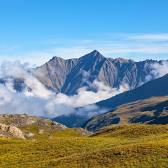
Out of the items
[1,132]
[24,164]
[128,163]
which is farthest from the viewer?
[1,132]

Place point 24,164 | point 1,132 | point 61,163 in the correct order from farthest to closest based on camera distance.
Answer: point 1,132 → point 24,164 → point 61,163

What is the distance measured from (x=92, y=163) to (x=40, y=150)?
73.8 feet

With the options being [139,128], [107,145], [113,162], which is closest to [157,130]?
[139,128]

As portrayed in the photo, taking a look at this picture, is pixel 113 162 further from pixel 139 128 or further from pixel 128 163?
pixel 139 128

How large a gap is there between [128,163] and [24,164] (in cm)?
2024

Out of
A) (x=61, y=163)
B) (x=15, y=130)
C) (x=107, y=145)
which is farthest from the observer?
(x=15, y=130)

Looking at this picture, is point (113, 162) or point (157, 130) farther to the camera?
point (157, 130)

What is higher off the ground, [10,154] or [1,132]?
[1,132]

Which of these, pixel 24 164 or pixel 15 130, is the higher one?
pixel 15 130

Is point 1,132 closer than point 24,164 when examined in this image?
No

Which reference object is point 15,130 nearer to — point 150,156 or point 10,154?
point 10,154

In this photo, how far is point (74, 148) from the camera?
85188 millimetres

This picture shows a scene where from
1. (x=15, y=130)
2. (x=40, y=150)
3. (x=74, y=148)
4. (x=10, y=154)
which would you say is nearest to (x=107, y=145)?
(x=74, y=148)

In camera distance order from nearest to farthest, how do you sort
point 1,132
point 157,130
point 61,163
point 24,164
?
point 61,163, point 24,164, point 157,130, point 1,132
